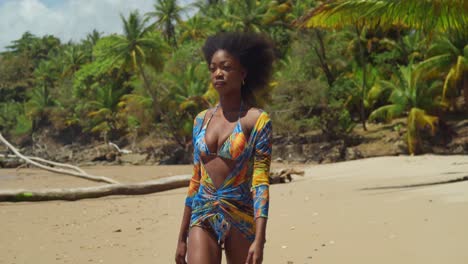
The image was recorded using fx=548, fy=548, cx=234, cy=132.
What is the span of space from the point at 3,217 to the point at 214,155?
30.4 feet

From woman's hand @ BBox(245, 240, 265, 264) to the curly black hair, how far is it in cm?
80

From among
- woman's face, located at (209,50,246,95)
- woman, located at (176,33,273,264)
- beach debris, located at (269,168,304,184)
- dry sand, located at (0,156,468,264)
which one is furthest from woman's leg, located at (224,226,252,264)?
beach debris, located at (269,168,304,184)

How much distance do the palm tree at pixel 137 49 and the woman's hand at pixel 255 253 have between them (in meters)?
34.2

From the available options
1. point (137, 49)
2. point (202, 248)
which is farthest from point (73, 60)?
point (202, 248)

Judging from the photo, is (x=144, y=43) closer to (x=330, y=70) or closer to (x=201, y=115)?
(x=330, y=70)

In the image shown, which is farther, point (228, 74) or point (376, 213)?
point (376, 213)

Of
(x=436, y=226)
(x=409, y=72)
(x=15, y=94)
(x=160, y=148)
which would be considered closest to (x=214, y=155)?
(x=436, y=226)

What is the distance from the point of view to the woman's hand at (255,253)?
2578 millimetres

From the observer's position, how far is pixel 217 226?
8.91 feet

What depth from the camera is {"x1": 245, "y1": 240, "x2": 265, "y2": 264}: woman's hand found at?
8.46 ft

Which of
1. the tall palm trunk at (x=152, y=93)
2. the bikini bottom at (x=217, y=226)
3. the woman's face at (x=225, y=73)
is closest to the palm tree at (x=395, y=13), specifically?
the woman's face at (x=225, y=73)

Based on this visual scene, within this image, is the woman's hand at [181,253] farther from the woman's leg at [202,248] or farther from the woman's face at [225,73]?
the woman's face at [225,73]

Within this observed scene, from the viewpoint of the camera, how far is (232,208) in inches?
107

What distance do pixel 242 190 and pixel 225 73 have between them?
61 centimetres
